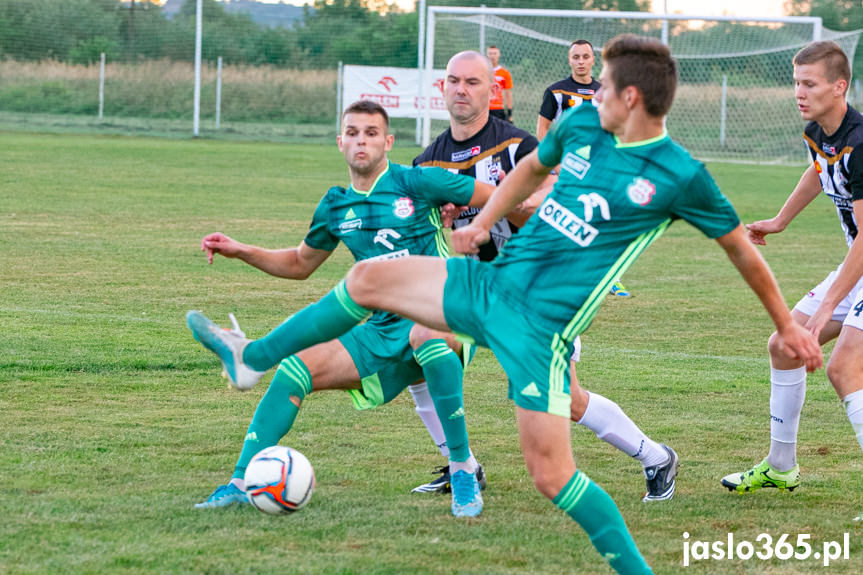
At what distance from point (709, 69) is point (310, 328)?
25.6 m

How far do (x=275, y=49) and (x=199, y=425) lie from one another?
1238 inches

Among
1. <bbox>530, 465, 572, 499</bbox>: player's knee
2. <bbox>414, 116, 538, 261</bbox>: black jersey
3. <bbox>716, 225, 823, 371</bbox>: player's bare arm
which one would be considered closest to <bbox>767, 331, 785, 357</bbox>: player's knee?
<bbox>716, 225, 823, 371</bbox>: player's bare arm

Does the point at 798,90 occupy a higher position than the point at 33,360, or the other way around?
the point at 798,90

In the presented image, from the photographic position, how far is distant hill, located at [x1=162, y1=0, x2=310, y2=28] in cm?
3572

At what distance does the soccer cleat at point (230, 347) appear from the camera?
13.6ft

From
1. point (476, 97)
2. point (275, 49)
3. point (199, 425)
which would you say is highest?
point (275, 49)

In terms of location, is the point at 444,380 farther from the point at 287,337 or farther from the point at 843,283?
the point at 843,283

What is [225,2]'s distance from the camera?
3528cm

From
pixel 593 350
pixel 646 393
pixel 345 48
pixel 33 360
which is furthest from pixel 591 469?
pixel 345 48

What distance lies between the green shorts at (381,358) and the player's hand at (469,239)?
1097 mm

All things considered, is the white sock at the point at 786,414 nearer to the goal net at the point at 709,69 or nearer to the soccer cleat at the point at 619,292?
the soccer cleat at the point at 619,292

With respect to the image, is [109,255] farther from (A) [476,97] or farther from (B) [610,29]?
(B) [610,29]

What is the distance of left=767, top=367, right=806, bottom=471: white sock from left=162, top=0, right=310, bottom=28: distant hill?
32.8 m

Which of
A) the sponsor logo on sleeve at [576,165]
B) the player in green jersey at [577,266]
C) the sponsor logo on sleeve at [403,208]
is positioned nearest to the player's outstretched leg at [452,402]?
the sponsor logo on sleeve at [403,208]
